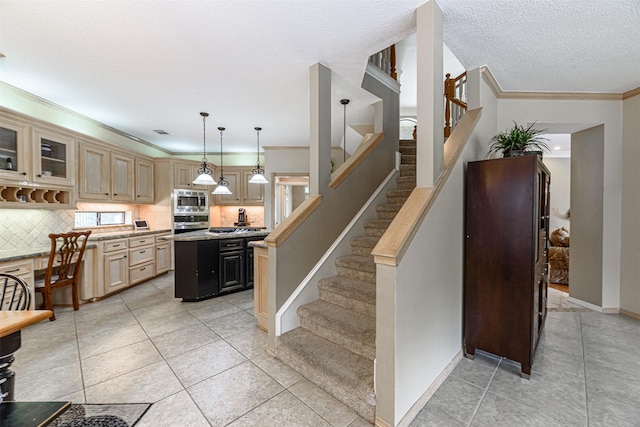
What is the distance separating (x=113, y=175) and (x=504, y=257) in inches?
223

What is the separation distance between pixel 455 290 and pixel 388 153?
219 cm

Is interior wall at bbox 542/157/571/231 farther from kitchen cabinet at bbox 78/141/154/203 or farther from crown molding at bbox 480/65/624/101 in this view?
kitchen cabinet at bbox 78/141/154/203

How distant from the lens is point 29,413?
1067 mm

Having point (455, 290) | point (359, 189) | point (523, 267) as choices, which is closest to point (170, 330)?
point (359, 189)

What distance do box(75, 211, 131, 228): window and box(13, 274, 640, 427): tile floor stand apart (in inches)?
74.8

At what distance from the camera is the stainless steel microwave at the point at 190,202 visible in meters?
5.59

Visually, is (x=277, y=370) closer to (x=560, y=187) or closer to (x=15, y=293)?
(x=15, y=293)

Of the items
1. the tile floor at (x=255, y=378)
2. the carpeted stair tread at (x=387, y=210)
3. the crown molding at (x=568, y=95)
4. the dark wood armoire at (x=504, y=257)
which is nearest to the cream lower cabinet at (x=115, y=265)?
the tile floor at (x=255, y=378)

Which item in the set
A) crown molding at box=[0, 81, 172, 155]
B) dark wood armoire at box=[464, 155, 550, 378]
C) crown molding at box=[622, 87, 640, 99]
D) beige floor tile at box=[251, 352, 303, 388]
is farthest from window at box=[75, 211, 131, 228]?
crown molding at box=[622, 87, 640, 99]

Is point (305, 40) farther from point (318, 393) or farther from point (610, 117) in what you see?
point (610, 117)

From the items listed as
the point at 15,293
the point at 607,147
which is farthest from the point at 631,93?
the point at 15,293

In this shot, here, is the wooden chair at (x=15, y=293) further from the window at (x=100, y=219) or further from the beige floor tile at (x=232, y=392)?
the window at (x=100, y=219)

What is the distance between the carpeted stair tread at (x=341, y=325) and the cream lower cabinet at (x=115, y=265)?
3.25 meters

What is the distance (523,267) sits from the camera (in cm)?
206
